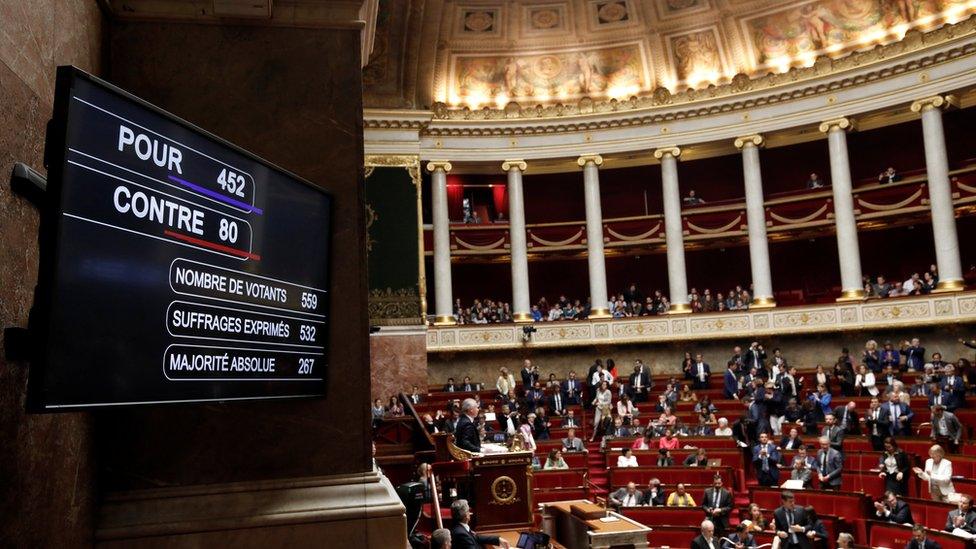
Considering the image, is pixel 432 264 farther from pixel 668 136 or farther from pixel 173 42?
pixel 173 42

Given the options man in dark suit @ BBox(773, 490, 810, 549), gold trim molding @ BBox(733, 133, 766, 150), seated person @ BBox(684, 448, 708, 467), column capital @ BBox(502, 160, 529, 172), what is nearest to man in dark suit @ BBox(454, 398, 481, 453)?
man in dark suit @ BBox(773, 490, 810, 549)

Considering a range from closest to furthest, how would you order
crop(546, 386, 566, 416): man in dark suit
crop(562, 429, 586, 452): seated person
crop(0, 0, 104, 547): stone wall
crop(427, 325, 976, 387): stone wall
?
crop(0, 0, 104, 547): stone wall
crop(562, 429, 586, 452): seated person
crop(546, 386, 566, 416): man in dark suit
crop(427, 325, 976, 387): stone wall

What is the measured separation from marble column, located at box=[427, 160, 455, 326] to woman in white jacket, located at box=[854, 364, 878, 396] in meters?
12.4

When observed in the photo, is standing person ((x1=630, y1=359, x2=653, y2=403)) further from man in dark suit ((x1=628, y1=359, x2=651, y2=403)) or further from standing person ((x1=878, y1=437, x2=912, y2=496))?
standing person ((x1=878, y1=437, x2=912, y2=496))

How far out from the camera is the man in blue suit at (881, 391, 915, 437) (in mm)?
14547

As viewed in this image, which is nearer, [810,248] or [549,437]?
[549,437]

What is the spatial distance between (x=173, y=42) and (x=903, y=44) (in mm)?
23385

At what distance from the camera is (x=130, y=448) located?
3602mm

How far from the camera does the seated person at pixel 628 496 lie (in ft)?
44.0

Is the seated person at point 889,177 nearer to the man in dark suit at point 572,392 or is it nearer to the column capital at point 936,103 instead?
the column capital at point 936,103

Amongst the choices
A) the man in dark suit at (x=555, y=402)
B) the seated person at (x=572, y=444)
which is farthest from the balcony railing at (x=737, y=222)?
the seated person at (x=572, y=444)

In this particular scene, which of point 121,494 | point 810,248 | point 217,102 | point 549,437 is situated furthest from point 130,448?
point 810,248

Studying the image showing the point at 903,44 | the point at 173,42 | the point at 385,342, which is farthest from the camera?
the point at 385,342

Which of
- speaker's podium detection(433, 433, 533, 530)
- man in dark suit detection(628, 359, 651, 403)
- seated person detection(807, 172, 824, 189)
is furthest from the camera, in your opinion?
seated person detection(807, 172, 824, 189)
